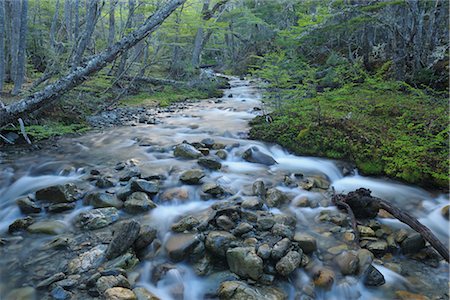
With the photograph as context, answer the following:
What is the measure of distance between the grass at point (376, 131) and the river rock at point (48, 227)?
4934 millimetres

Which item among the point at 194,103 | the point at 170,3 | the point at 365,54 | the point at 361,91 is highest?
the point at 170,3

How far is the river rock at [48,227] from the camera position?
3.81 m

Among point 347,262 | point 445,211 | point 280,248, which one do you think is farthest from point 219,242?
point 445,211

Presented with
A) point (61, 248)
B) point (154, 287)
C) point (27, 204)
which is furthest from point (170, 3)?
point (154, 287)

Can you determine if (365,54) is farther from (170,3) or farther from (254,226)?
(254,226)

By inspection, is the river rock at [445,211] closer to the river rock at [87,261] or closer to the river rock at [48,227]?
the river rock at [87,261]

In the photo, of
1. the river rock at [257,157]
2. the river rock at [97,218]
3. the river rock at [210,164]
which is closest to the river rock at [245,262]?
the river rock at [97,218]

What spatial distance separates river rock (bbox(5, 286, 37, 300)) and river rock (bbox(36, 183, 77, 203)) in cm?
175

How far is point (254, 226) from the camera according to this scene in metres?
3.85

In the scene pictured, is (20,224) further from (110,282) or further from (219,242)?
(219,242)

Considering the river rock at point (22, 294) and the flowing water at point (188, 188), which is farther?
the flowing water at point (188, 188)

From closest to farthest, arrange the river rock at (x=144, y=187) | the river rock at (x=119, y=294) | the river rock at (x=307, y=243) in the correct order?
the river rock at (x=119, y=294) → the river rock at (x=307, y=243) → the river rock at (x=144, y=187)

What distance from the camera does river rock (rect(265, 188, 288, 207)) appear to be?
464 centimetres

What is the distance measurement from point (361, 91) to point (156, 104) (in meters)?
8.91
